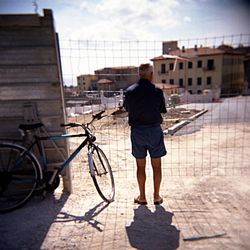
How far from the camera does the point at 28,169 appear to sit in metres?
3.50

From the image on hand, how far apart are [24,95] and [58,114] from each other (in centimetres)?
55

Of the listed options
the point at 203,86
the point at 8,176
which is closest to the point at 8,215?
the point at 8,176

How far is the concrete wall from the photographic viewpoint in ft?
10.6

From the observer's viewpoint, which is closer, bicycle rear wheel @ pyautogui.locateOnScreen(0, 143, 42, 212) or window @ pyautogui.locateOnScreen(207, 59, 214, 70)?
bicycle rear wheel @ pyautogui.locateOnScreen(0, 143, 42, 212)

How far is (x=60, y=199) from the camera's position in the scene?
11.7 ft

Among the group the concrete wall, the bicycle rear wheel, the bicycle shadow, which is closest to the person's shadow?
the bicycle shadow

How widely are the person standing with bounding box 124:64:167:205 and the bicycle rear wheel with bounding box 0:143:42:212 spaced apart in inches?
56.7

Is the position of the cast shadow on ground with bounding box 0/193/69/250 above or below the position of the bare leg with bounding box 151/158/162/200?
below

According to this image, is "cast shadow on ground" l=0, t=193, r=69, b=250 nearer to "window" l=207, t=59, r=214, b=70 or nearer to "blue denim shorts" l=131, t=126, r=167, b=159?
"blue denim shorts" l=131, t=126, r=167, b=159

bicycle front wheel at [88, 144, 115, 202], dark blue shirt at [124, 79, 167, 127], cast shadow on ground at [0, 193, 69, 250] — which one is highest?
dark blue shirt at [124, 79, 167, 127]

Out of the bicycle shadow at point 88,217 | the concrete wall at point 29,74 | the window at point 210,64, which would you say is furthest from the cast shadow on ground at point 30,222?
the window at point 210,64

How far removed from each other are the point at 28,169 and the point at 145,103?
1.99 meters

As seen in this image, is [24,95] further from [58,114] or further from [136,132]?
[136,132]

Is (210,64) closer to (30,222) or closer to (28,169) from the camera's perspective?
(28,169)
